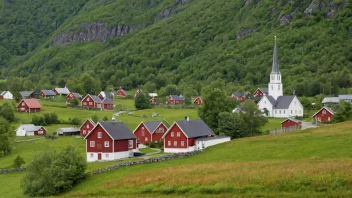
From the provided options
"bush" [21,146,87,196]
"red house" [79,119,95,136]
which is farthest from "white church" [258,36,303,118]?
"bush" [21,146,87,196]

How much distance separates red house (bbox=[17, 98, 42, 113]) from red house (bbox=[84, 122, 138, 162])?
6419 centimetres

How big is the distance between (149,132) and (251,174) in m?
43.7

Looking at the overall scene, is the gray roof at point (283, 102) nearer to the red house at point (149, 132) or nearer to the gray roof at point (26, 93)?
the red house at point (149, 132)

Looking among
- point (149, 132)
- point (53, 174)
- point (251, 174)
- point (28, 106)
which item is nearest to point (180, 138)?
point (149, 132)

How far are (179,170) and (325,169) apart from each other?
13.6 metres

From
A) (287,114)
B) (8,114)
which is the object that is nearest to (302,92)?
(287,114)

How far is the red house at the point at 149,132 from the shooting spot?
89000 millimetres

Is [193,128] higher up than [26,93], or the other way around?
[26,93]

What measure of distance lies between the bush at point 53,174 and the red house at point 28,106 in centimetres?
8060

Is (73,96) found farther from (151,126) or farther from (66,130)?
(151,126)

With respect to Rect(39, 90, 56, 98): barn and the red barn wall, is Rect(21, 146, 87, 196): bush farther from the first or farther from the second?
Rect(39, 90, 56, 98): barn

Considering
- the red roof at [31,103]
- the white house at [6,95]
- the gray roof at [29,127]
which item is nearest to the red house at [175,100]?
the red roof at [31,103]

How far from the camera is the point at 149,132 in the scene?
292 ft

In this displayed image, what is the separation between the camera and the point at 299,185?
42094 mm
